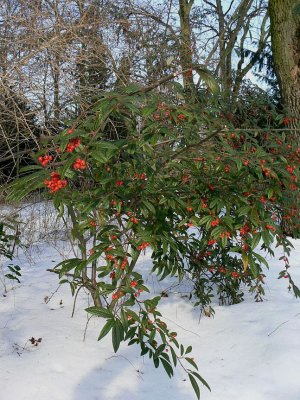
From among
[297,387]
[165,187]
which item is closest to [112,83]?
[165,187]

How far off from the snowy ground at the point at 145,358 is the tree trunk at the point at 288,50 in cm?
331

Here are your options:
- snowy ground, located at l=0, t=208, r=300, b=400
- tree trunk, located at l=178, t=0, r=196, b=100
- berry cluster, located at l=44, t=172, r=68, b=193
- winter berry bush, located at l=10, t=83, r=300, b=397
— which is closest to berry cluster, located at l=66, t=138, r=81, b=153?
winter berry bush, located at l=10, t=83, r=300, b=397

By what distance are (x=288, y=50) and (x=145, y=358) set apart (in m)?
4.84

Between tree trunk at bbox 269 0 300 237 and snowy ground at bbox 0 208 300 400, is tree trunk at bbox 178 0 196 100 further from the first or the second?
snowy ground at bbox 0 208 300 400

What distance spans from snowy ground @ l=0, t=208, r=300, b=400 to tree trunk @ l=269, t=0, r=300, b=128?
3.31m

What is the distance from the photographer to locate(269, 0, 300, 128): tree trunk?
5949mm

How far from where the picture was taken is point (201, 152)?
89.4 inches

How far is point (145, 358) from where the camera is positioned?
8.52ft

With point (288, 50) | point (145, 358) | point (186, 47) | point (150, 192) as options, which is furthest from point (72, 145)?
point (186, 47)

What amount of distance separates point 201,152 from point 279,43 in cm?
448

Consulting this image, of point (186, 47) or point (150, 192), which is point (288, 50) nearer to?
point (186, 47)

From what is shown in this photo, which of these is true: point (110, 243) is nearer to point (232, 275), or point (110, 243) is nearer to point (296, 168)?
point (296, 168)

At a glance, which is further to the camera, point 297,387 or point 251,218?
point 297,387

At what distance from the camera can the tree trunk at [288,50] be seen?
5.95 metres
